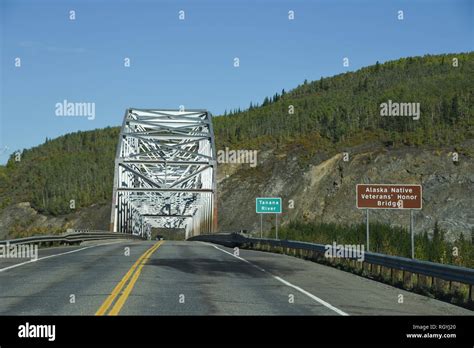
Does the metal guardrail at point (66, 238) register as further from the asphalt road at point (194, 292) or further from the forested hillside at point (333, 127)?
the forested hillside at point (333, 127)

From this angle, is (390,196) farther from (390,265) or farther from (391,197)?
(390,265)

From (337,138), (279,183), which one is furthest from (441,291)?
(337,138)

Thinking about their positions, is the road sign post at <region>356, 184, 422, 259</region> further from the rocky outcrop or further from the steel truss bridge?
the steel truss bridge

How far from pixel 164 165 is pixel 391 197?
4163 centimetres

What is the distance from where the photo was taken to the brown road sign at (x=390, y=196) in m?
19.5

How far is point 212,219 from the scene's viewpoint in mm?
55312

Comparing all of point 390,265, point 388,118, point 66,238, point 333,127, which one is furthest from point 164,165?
point 390,265

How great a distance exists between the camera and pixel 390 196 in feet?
65.1

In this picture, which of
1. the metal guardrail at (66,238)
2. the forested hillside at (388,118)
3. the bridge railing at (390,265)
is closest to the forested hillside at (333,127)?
the forested hillside at (388,118)

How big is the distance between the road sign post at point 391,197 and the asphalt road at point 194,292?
2423mm

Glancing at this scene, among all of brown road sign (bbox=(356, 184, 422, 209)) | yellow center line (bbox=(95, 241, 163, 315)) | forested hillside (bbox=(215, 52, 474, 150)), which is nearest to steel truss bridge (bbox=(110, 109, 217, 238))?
forested hillside (bbox=(215, 52, 474, 150))

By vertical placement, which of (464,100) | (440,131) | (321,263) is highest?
(464,100)
